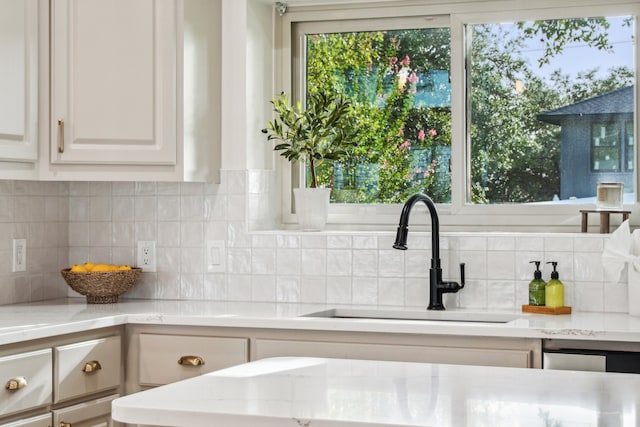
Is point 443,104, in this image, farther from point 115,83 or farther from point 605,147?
point 115,83

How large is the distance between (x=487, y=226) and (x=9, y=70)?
5.96 feet

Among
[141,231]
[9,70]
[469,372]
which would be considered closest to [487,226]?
[141,231]

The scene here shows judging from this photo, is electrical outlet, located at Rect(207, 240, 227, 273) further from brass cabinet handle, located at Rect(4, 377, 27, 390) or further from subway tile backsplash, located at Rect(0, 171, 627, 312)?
brass cabinet handle, located at Rect(4, 377, 27, 390)

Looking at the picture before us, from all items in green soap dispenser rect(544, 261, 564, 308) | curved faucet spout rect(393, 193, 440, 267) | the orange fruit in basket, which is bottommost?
green soap dispenser rect(544, 261, 564, 308)

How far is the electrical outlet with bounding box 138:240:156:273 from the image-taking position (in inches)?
143

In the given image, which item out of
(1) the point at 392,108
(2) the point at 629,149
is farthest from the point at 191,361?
(2) the point at 629,149

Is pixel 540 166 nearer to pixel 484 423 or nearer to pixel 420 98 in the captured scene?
pixel 420 98

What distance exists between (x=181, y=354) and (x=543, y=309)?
1201 mm

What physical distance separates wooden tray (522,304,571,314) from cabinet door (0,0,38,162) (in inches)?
71.0

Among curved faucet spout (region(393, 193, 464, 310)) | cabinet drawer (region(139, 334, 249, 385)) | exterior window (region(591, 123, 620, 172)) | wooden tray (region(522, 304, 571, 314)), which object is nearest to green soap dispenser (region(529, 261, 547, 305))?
wooden tray (region(522, 304, 571, 314))

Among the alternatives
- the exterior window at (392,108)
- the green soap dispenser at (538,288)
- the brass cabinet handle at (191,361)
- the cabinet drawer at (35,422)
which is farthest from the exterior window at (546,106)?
the cabinet drawer at (35,422)

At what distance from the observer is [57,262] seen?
12.2 feet

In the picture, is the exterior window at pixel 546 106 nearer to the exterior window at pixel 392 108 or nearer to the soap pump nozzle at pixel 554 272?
the exterior window at pixel 392 108

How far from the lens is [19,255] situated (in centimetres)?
351
